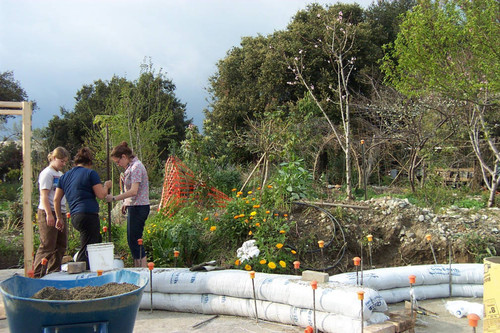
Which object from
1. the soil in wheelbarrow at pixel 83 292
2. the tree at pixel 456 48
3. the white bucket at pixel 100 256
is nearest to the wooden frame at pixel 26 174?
the white bucket at pixel 100 256

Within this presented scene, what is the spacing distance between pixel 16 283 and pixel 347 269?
334 centimetres

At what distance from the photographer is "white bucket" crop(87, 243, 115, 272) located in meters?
3.72

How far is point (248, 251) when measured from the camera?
4172mm

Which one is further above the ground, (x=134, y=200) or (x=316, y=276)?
(x=134, y=200)

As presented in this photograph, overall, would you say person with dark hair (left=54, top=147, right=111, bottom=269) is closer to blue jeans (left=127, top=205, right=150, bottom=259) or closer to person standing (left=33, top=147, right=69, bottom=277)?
person standing (left=33, top=147, right=69, bottom=277)

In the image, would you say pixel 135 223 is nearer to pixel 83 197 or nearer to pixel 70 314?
pixel 83 197

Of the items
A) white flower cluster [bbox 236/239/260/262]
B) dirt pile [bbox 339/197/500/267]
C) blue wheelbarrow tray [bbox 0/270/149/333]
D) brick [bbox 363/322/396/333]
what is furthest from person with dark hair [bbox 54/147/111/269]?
dirt pile [bbox 339/197/500/267]

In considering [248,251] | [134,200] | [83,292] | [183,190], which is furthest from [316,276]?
[183,190]

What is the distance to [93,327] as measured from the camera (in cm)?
207

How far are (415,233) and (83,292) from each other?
3.94 metres

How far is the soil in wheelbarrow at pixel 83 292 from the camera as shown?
233 centimetres

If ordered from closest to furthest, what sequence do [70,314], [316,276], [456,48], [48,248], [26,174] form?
1. [70,314]
2. [316,276]
3. [26,174]
4. [48,248]
5. [456,48]

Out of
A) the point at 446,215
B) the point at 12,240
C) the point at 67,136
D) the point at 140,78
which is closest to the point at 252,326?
the point at 446,215

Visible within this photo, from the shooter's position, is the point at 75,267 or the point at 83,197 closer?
the point at 75,267
